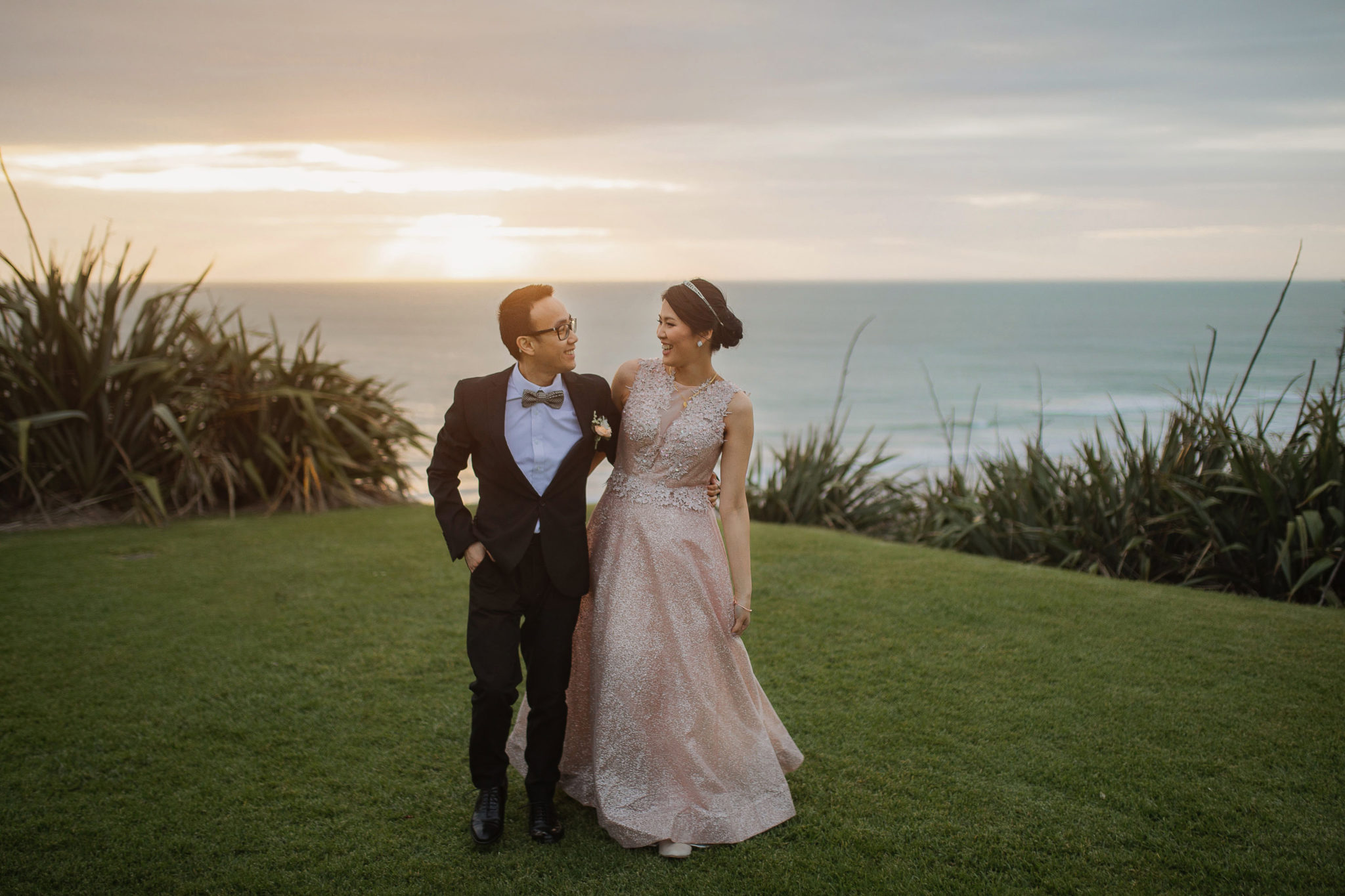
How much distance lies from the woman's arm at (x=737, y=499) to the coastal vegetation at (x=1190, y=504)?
3.84 meters

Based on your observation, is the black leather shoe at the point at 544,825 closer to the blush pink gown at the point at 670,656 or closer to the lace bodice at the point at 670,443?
the blush pink gown at the point at 670,656

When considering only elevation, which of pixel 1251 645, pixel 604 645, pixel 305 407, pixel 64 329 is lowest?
pixel 1251 645

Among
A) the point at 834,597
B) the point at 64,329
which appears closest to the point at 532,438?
the point at 834,597

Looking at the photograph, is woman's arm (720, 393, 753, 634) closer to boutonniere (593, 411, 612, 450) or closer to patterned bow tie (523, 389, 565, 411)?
boutonniere (593, 411, 612, 450)

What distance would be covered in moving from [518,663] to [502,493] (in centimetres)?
56

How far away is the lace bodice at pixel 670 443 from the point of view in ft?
9.98

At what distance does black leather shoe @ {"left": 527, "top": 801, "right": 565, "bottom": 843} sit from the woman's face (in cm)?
157

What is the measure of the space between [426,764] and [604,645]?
3.58 ft

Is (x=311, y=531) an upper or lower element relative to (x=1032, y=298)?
lower

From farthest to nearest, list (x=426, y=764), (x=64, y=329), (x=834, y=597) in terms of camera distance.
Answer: (x=64, y=329), (x=834, y=597), (x=426, y=764)

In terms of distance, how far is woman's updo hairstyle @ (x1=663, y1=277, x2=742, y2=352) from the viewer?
2943mm

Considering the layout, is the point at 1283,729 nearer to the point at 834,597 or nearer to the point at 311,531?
the point at 834,597

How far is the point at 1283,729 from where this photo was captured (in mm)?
3764

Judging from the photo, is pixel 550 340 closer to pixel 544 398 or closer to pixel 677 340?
pixel 544 398
